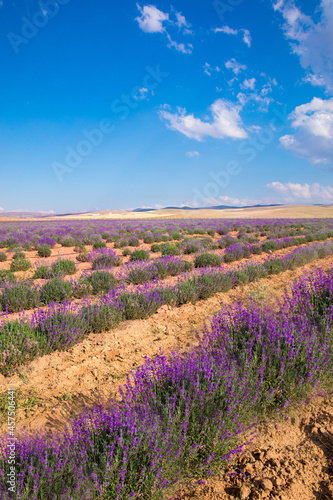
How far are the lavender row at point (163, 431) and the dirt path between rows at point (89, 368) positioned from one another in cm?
48

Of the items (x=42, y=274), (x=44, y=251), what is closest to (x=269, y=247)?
(x=42, y=274)

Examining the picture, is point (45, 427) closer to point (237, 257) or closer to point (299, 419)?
point (299, 419)

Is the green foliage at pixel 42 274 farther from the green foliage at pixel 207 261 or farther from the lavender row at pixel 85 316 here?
the green foliage at pixel 207 261

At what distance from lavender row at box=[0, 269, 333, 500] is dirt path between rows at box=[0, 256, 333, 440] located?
19.1 inches

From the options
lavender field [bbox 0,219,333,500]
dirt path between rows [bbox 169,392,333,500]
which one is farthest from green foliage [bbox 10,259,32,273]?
dirt path between rows [bbox 169,392,333,500]

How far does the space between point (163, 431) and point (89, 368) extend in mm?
1872

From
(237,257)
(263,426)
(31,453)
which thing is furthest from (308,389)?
(237,257)

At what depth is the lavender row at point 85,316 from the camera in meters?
3.57

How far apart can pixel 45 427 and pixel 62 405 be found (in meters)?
0.34

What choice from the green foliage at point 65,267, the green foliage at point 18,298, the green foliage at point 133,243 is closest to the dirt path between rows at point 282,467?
the green foliage at point 18,298

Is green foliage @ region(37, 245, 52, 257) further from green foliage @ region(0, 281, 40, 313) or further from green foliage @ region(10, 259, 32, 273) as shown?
green foliage @ region(0, 281, 40, 313)

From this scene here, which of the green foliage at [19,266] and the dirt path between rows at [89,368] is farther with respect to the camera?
the green foliage at [19,266]

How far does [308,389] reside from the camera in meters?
2.55

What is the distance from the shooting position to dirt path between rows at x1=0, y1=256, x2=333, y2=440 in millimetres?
2721
